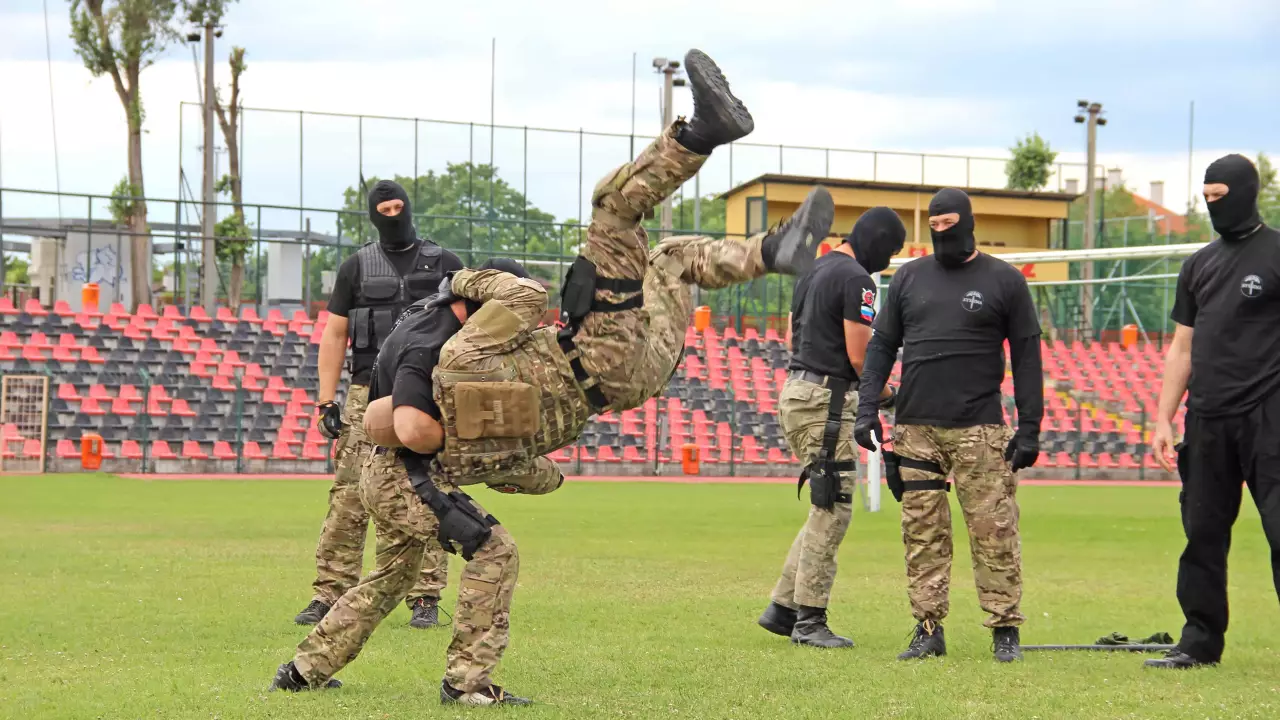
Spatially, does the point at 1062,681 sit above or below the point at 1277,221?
below

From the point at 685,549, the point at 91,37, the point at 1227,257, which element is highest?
the point at 91,37

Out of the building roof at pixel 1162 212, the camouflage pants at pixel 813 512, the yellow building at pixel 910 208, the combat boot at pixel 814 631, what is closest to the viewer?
the combat boot at pixel 814 631

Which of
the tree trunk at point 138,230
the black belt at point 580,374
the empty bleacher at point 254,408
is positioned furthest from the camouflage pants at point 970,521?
the tree trunk at point 138,230

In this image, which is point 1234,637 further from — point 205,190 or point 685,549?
point 205,190

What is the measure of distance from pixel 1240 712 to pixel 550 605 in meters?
4.29

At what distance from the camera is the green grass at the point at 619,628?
547 centimetres

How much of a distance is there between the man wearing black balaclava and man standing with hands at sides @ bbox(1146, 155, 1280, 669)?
0.71 m

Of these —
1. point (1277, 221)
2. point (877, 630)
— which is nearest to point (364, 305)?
point (877, 630)

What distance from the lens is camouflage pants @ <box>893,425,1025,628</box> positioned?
6.68m

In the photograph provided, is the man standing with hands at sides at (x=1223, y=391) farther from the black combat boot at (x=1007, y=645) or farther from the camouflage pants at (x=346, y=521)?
the camouflage pants at (x=346, y=521)

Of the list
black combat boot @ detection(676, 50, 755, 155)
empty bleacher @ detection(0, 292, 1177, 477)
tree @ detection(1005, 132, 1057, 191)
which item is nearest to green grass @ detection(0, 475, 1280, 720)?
black combat boot @ detection(676, 50, 755, 155)

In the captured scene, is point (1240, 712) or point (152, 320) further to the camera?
point (152, 320)

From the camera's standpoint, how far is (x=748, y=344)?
33.4 m

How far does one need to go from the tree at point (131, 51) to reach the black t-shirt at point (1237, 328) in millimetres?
32526
